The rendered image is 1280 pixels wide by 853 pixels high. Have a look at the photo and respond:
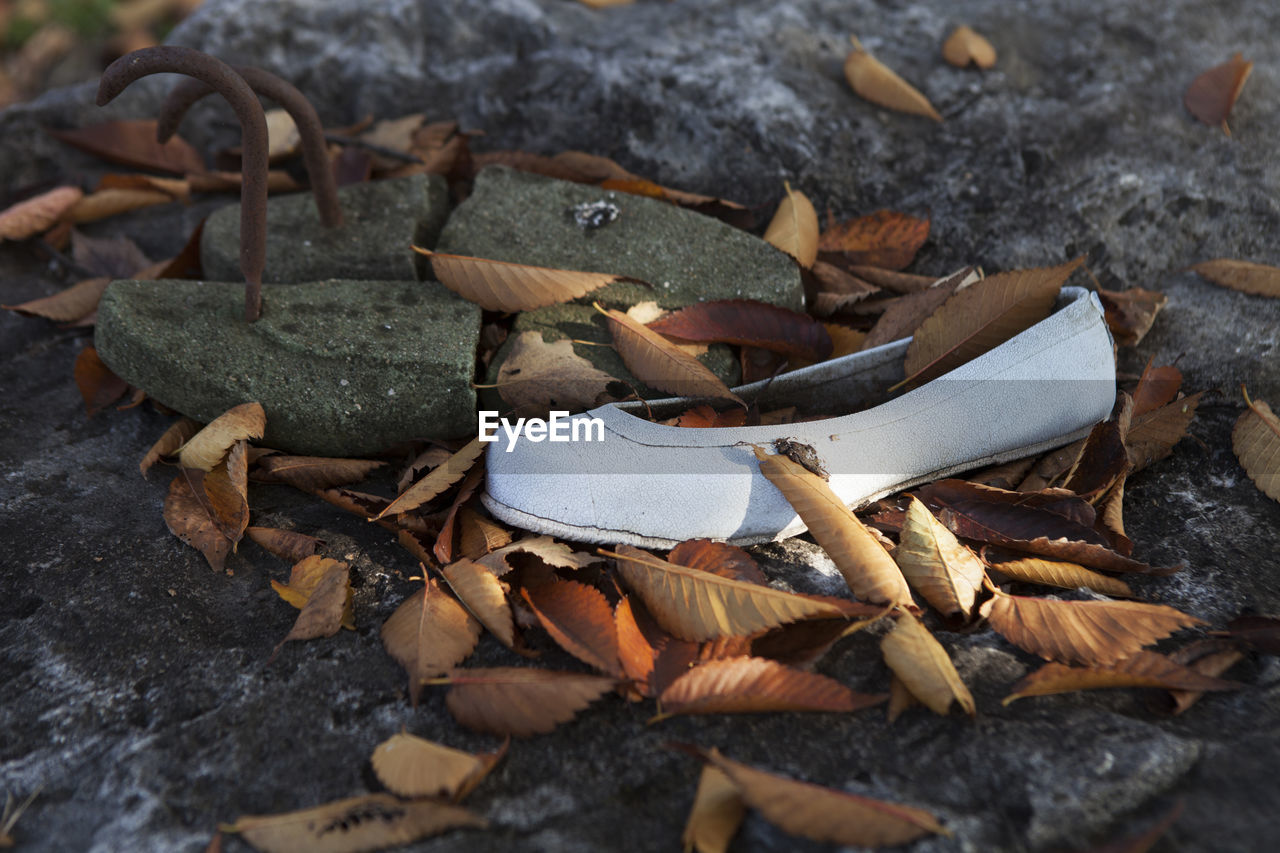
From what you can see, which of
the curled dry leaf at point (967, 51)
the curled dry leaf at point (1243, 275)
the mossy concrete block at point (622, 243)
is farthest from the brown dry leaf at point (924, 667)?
the curled dry leaf at point (967, 51)

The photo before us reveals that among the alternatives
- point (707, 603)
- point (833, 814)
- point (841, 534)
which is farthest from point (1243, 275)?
point (833, 814)

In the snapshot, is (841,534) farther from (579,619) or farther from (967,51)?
(967,51)

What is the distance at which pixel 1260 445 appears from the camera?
148 centimetres

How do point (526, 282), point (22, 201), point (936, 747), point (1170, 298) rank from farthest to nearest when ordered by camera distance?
point (22, 201) → point (1170, 298) → point (526, 282) → point (936, 747)

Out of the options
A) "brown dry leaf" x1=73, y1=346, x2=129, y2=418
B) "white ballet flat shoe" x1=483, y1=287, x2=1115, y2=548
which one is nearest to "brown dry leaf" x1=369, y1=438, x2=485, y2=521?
"white ballet flat shoe" x1=483, y1=287, x2=1115, y2=548

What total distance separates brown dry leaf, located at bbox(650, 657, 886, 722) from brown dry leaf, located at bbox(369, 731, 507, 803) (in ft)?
0.70

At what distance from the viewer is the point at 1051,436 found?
1.47 metres

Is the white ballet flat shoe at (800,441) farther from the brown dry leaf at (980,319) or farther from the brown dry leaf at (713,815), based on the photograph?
the brown dry leaf at (713,815)

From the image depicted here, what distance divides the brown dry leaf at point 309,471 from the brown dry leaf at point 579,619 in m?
0.43

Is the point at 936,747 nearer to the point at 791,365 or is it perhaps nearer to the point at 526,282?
the point at 791,365

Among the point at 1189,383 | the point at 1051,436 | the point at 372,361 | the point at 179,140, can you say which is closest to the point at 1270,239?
the point at 1189,383

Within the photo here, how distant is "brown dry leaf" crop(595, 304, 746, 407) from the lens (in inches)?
59.1

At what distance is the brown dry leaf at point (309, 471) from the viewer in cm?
147

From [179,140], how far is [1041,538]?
216 cm
